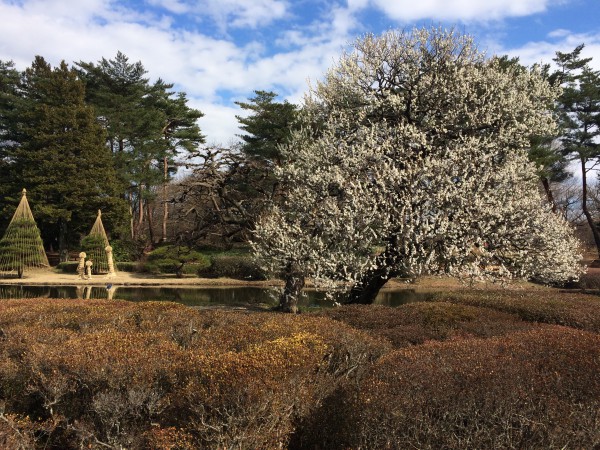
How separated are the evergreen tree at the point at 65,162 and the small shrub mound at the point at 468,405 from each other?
105ft

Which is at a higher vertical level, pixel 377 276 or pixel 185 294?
pixel 377 276

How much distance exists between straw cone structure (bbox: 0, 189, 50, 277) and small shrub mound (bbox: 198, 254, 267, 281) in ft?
31.7

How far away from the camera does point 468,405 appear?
300 cm

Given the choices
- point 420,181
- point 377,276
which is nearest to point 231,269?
point 377,276

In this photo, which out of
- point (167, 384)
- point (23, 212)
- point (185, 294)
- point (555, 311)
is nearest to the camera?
point (167, 384)

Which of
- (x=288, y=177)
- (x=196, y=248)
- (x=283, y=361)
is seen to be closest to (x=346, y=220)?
(x=288, y=177)

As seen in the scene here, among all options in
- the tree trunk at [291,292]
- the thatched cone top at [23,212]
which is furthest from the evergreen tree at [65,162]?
the tree trunk at [291,292]

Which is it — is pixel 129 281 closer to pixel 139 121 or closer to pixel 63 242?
pixel 63 242

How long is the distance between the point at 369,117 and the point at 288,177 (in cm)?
271

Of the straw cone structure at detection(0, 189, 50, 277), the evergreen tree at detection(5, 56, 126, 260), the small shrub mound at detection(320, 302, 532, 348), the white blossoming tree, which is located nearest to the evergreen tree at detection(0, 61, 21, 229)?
the evergreen tree at detection(5, 56, 126, 260)

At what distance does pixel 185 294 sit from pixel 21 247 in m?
12.6

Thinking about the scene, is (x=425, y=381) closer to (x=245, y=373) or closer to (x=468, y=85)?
(x=245, y=373)

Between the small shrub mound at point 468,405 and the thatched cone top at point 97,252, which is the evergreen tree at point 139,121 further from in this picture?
the small shrub mound at point 468,405

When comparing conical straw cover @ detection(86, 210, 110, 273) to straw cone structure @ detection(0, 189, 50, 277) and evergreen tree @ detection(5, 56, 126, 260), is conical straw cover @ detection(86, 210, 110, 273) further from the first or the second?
evergreen tree @ detection(5, 56, 126, 260)
